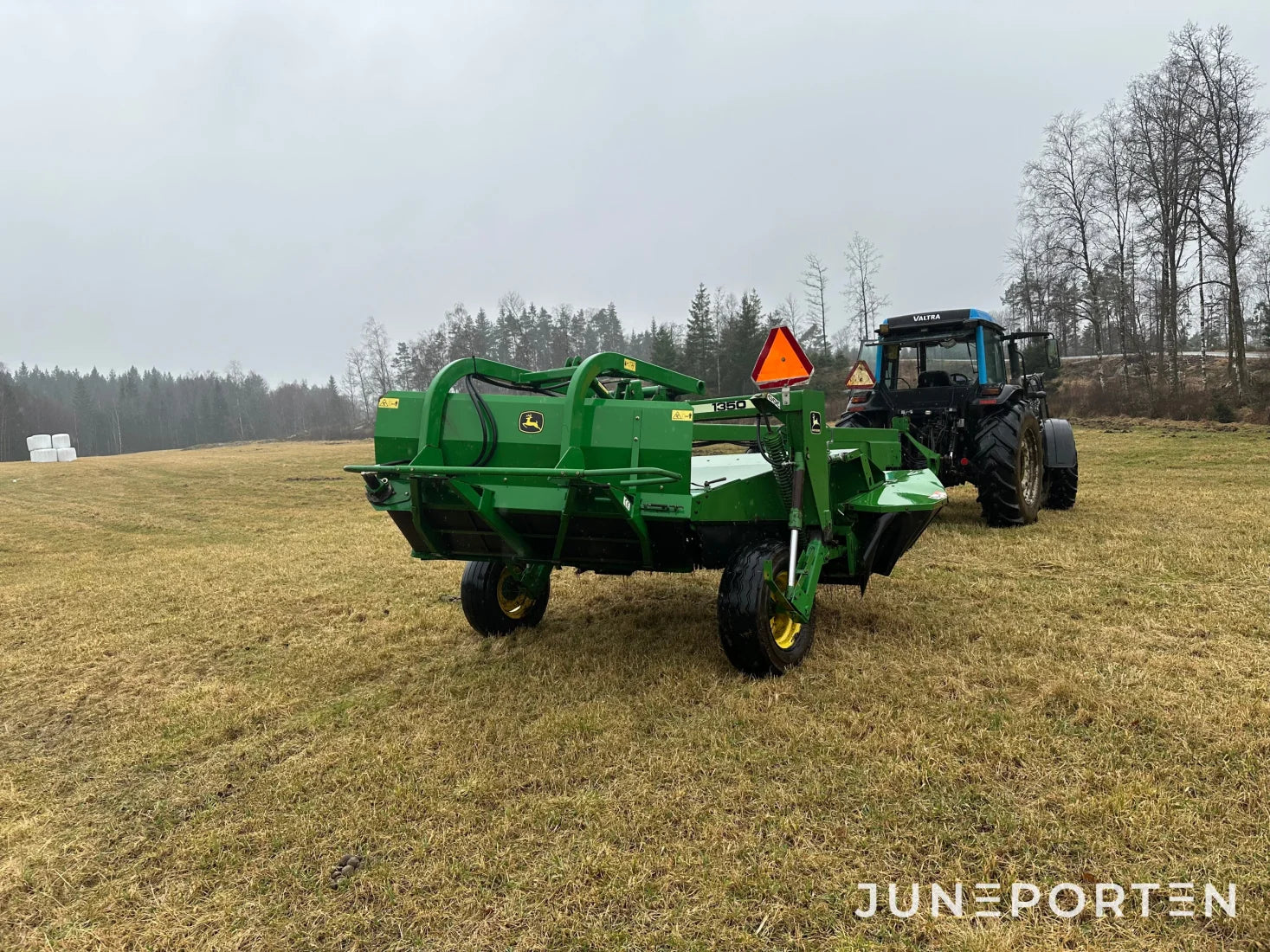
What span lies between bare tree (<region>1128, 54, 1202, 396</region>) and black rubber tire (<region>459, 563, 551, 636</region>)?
24093mm

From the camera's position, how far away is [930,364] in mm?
8320

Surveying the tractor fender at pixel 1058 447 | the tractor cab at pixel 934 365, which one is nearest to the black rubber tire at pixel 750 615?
the tractor cab at pixel 934 365

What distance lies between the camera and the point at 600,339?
72.6m

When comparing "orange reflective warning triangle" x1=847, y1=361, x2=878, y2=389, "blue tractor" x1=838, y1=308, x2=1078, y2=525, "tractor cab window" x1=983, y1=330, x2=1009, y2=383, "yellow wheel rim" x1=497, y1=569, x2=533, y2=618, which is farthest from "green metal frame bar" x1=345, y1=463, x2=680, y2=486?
"tractor cab window" x1=983, y1=330, x2=1009, y2=383

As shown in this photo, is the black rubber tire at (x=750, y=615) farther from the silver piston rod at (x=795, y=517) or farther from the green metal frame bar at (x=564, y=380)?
the green metal frame bar at (x=564, y=380)

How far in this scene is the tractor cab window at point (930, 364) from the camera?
809cm

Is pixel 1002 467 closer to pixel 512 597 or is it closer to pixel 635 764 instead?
pixel 512 597

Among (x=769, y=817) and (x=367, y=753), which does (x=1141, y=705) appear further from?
(x=367, y=753)

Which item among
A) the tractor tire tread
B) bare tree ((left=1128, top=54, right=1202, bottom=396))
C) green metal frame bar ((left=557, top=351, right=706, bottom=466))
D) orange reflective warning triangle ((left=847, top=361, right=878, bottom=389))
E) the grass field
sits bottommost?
the grass field

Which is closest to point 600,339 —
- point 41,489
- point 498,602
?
point 41,489

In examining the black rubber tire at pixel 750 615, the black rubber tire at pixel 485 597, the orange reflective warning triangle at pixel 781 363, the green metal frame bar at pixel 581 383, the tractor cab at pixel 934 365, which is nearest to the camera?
the green metal frame bar at pixel 581 383

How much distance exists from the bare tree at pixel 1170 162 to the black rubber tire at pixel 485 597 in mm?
24093

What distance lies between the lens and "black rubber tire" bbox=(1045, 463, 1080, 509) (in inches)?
336

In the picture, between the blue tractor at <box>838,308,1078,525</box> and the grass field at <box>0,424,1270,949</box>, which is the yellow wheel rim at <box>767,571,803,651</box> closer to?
the grass field at <box>0,424,1270,949</box>
